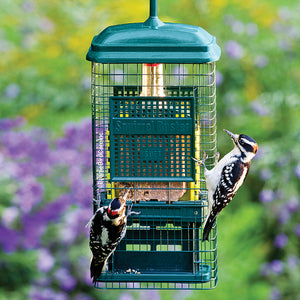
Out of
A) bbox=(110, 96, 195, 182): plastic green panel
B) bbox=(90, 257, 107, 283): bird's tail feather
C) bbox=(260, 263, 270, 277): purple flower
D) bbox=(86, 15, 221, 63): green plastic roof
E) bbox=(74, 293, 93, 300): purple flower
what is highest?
bbox=(86, 15, 221, 63): green plastic roof

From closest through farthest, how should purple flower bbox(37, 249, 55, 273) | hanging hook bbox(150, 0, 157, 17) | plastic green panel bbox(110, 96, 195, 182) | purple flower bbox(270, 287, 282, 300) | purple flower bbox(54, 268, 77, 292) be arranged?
hanging hook bbox(150, 0, 157, 17) → plastic green panel bbox(110, 96, 195, 182) → purple flower bbox(37, 249, 55, 273) → purple flower bbox(54, 268, 77, 292) → purple flower bbox(270, 287, 282, 300)

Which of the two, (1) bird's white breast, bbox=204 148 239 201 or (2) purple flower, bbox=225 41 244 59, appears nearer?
(1) bird's white breast, bbox=204 148 239 201

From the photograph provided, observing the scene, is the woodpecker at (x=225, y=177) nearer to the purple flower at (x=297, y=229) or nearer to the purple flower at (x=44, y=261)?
the purple flower at (x=44, y=261)

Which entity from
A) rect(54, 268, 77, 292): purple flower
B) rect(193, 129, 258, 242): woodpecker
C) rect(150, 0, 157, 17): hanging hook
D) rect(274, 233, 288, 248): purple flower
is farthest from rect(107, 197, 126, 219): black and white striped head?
rect(274, 233, 288, 248): purple flower

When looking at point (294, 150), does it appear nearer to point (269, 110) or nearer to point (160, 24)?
point (269, 110)

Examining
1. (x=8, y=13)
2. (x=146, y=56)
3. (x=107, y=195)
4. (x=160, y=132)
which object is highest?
(x=8, y=13)

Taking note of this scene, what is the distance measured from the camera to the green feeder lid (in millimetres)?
3857

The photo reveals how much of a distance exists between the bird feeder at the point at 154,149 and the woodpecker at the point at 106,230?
3.8 inches

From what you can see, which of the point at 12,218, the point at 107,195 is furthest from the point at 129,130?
the point at 12,218

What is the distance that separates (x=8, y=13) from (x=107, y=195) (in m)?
4.59

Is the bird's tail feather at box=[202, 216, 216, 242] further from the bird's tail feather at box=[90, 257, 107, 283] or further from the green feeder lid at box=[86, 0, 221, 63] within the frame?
the green feeder lid at box=[86, 0, 221, 63]

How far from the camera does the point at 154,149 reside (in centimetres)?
418

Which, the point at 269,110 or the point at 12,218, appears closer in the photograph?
the point at 12,218

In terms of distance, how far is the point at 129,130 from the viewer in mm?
4148
